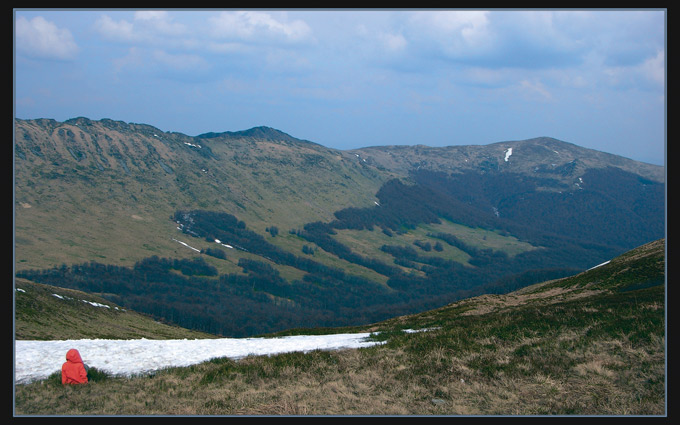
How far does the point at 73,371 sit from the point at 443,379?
17220mm

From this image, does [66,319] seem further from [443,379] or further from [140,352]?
[443,379]

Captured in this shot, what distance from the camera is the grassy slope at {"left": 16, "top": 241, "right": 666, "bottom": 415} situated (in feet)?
61.7

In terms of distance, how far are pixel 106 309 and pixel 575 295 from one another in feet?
345

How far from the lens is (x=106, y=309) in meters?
114

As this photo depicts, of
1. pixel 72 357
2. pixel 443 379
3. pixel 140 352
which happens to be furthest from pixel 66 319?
pixel 443 379

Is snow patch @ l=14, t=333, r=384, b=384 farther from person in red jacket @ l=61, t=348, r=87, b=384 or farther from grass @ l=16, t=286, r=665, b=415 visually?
person in red jacket @ l=61, t=348, r=87, b=384

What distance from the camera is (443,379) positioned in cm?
2172

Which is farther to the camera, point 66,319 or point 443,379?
point 66,319

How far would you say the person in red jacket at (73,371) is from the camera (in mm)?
22219

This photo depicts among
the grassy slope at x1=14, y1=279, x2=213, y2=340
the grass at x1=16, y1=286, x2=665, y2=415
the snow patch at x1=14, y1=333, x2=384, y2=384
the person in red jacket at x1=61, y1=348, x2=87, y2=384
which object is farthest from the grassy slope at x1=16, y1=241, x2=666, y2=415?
the grassy slope at x1=14, y1=279, x2=213, y2=340

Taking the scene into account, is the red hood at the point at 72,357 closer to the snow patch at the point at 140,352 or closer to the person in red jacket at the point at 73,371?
the person in red jacket at the point at 73,371

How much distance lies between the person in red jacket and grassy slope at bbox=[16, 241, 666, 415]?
0.72 m

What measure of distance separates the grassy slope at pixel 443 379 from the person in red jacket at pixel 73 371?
2.37ft

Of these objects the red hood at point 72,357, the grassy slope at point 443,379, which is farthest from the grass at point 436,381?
the red hood at point 72,357
